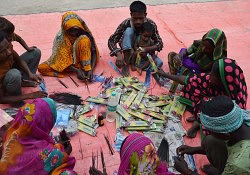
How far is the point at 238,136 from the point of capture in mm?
2119

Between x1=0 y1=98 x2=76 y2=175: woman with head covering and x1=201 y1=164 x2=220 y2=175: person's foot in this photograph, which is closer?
x1=0 y1=98 x2=76 y2=175: woman with head covering

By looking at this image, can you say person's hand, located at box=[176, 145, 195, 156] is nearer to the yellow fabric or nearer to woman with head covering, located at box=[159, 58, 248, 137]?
woman with head covering, located at box=[159, 58, 248, 137]

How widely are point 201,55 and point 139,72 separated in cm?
97

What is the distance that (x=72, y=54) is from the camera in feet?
13.9

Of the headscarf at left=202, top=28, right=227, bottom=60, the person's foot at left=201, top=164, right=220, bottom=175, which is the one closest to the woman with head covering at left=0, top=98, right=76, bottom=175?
the person's foot at left=201, top=164, right=220, bottom=175

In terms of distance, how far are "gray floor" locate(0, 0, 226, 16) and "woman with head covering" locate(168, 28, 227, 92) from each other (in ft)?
9.52

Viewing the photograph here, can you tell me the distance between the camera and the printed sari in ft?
9.82

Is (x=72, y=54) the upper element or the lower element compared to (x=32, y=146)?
upper

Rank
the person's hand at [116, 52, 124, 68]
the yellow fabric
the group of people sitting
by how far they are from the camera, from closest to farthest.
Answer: the group of people sitting, the yellow fabric, the person's hand at [116, 52, 124, 68]

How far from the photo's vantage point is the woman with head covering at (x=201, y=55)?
3.72m

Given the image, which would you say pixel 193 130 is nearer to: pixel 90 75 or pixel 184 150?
pixel 184 150

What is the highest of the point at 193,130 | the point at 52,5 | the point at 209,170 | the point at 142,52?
the point at 52,5

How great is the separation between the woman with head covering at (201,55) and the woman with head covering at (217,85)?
342 mm

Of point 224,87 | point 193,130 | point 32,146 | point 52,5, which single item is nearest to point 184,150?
point 193,130
